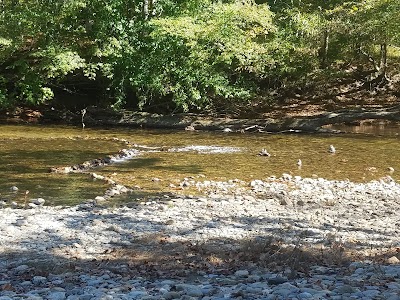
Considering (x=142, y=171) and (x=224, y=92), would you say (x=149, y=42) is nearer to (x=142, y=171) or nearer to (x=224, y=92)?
(x=224, y=92)

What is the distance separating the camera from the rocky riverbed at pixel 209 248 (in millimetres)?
4793

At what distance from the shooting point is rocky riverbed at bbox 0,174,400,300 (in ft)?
15.7

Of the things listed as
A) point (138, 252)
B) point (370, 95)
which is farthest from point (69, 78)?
point (138, 252)

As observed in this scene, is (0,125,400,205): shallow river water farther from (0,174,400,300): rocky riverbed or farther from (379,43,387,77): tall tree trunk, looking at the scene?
(379,43,387,77): tall tree trunk

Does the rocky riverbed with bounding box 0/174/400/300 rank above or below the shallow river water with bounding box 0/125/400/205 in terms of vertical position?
above

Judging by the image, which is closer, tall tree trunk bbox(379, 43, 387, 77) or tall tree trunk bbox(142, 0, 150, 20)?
tall tree trunk bbox(142, 0, 150, 20)

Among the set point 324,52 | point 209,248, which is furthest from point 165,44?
point 209,248

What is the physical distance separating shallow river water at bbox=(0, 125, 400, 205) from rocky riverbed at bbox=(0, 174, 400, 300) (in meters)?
1.77

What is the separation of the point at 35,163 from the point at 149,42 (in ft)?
38.9

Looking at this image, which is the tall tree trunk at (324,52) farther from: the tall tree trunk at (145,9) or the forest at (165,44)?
the tall tree trunk at (145,9)

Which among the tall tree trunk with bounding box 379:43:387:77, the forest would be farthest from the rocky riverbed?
the tall tree trunk with bounding box 379:43:387:77

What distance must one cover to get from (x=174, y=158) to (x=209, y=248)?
822 centimetres

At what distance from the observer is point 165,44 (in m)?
23.2

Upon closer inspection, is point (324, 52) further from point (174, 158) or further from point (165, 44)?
point (174, 158)
